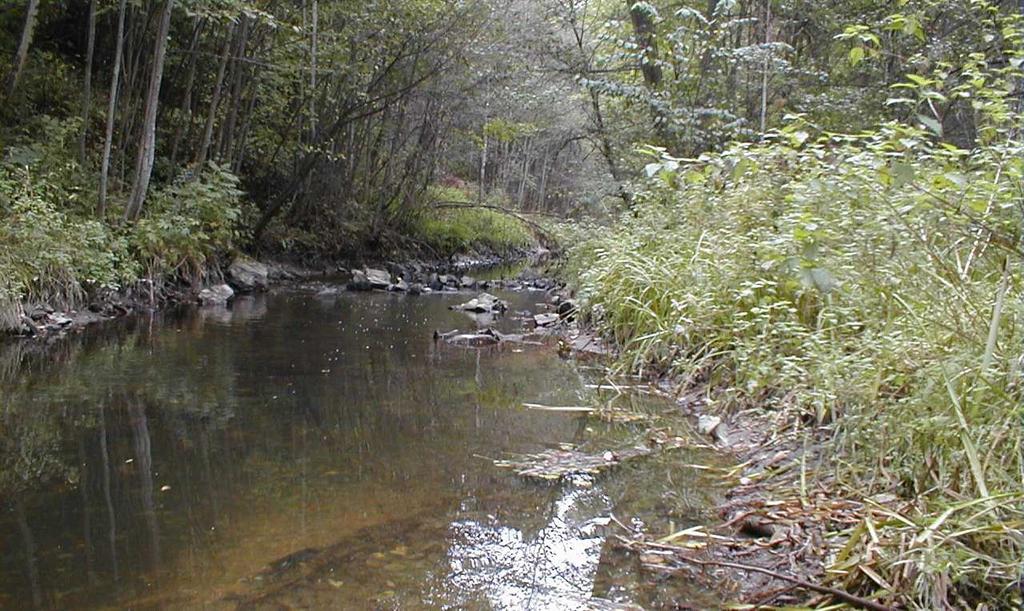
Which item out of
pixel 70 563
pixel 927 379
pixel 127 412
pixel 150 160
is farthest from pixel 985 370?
pixel 150 160

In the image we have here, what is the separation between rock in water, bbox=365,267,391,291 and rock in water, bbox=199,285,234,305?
2669mm

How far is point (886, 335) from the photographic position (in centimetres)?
334

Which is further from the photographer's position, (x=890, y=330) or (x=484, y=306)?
(x=484, y=306)

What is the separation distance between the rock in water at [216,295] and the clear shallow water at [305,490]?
173 inches

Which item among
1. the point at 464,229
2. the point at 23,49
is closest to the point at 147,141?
the point at 23,49

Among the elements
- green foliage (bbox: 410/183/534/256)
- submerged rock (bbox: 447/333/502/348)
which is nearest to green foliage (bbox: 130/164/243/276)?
submerged rock (bbox: 447/333/502/348)

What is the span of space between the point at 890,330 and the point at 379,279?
37.1ft

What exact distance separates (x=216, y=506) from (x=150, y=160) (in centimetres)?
831

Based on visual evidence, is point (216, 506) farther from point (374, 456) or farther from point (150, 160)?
point (150, 160)

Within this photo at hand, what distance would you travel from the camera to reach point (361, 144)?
16250 millimetres

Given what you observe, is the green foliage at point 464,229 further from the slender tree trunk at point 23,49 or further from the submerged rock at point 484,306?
the slender tree trunk at point 23,49

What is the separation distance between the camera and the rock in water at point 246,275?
40.8ft

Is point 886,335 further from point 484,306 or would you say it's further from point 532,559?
point 484,306

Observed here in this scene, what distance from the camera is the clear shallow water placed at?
8.39ft
